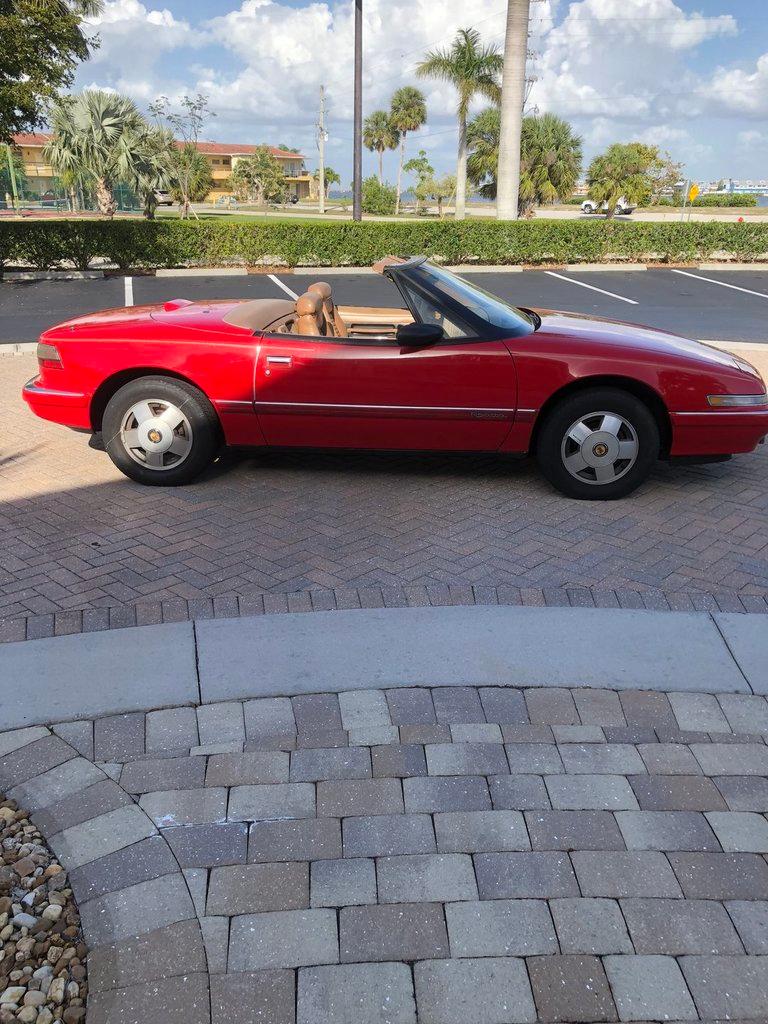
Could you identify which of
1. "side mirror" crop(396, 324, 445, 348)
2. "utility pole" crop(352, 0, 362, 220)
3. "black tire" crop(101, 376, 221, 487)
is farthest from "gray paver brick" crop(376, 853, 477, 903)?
"utility pole" crop(352, 0, 362, 220)

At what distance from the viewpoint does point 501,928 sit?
2.21 m

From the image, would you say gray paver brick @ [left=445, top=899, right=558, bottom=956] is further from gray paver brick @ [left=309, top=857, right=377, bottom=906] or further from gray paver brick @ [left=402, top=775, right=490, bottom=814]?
gray paver brick @ [left=402, top=775, right=490, bottom=814]

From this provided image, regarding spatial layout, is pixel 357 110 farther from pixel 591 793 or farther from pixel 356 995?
pixel 356 995

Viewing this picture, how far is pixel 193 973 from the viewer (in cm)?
206

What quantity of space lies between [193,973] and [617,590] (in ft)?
8.82

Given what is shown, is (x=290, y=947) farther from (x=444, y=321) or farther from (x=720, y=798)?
(x=444, y=321)

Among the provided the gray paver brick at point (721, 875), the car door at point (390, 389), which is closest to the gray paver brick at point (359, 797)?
the gray paver brick at point (721, 875)

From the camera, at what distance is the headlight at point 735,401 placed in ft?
16.2

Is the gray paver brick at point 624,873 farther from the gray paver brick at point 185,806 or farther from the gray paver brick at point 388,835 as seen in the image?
the gray paver brick at point 185,806

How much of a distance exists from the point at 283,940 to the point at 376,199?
7176 centimetres

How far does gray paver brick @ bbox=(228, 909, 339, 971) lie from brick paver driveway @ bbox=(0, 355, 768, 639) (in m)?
1.74

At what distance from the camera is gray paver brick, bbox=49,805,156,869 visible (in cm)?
242

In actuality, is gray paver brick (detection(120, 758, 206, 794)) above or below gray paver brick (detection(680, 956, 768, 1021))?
above

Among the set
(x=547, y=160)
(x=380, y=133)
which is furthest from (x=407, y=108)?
(x=547, y=160)
